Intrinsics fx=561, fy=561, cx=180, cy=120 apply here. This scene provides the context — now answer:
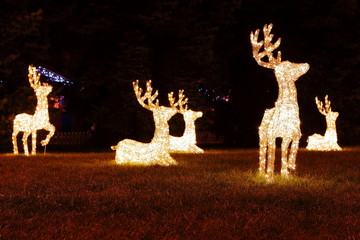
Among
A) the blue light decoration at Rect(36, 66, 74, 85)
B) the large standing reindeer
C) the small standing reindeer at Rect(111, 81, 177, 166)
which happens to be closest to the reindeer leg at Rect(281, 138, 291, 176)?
the large standing reindeer

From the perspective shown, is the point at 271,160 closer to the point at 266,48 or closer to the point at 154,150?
the point at 266,48

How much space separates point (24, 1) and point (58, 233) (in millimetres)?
19673

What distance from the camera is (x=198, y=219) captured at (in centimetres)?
Answer: 682

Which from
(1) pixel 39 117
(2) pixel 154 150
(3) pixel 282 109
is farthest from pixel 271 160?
(1) pixel 39 117

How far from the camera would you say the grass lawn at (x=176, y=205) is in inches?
243

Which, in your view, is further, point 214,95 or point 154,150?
point 214,95

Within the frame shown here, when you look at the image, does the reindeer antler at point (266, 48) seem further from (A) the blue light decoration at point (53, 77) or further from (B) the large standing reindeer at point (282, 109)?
(A) the blue light decoration at point (53, 77)

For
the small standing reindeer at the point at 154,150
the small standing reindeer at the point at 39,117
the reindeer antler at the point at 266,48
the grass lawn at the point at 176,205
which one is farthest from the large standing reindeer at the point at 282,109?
the small standing reindeer at the point at 39,117

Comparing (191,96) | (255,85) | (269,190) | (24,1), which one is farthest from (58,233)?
(255,85)

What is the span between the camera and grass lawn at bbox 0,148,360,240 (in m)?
6.18

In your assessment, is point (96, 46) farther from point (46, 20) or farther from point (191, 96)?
point (191, 96)

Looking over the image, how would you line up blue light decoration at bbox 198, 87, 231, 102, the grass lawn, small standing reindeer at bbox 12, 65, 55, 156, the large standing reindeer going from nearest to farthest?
1. the grass lawn
2. the large standing reindeer
3. small standing reindeer at bbox 12, 65, 55, 156
4. blue light decoration at bbox 198, 87, 231, 102

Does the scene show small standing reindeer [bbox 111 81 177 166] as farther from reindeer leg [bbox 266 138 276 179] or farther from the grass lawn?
reindeer leg [bbox 266 138 276 179]

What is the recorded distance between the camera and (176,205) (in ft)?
25.7
